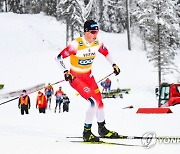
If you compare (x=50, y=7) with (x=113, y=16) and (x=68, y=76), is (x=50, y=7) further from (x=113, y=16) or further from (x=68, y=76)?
(x=68, y=76)

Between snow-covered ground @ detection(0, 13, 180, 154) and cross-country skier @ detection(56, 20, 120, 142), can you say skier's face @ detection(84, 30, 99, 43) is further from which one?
snow-covered ground @ detection(0, 13, 180, 154)

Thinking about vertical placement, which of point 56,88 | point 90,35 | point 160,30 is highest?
point 90,35

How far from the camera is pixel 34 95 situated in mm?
32000

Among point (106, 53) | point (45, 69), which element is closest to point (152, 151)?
point (106, 53)

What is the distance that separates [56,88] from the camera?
1366 inches

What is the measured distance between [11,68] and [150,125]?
34814mm

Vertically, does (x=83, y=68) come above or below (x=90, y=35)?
below

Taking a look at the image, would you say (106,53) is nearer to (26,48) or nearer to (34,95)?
(34,95)

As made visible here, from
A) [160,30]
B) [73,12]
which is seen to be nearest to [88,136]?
[160,30]

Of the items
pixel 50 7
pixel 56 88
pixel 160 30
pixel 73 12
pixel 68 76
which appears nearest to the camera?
pixel 68 76

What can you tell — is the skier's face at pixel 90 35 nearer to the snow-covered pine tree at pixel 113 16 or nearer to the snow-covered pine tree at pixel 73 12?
the snow-covered pine tree at pixel 73 12

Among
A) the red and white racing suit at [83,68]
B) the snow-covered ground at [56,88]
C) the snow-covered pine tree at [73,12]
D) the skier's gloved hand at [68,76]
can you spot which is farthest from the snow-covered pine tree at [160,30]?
the skier's gloved hand at [68,76]

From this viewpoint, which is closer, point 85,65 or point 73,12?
point 85,65

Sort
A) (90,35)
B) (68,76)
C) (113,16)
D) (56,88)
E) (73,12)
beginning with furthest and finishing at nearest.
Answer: (113,16) < (73,12) < (56,88) < (90,35) < (68,76)
